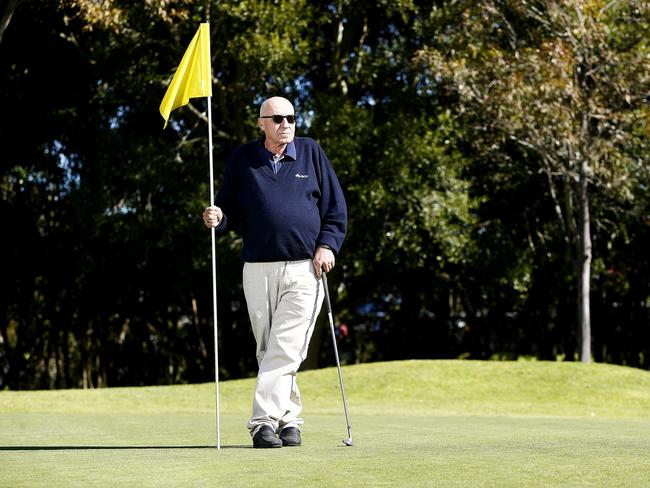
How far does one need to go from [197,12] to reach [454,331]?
35.7ft

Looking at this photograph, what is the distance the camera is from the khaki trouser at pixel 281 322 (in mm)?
7098

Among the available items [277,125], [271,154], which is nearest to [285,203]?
[271,154]

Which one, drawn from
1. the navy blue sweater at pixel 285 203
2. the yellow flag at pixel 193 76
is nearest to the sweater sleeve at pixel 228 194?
the navy blue sweater at pixel 285 203

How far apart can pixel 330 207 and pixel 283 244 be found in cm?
42

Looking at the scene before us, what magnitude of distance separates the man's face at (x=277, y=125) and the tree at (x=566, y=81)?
11610 mm

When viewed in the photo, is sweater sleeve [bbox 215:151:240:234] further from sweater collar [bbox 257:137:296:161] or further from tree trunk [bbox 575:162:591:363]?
tree trunk [bbox 575:162:591:363]

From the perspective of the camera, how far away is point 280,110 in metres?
7.25

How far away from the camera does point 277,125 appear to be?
725 centimetres

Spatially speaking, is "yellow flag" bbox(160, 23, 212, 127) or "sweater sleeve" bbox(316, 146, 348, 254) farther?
"yellow flag" bbox(160, 23, 212, 127)

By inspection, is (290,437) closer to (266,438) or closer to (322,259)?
(266,438)

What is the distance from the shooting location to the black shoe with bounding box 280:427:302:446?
7035 millimetres

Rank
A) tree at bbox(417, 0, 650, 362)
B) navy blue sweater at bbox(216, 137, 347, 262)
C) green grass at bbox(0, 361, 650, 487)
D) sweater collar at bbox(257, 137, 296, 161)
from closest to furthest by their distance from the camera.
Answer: green grass at bbox(0, 361, 650, 487), navy blue sweater at bbox(216, 137, 347, 262), sweater collar at bbox(257, 137, 296, 161), tree at bbox(417, 0, 650, 362)

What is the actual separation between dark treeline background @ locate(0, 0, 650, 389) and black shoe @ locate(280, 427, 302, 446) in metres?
10.8

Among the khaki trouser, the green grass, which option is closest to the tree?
the green grass
